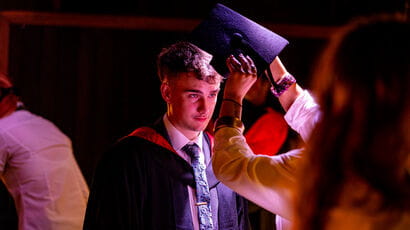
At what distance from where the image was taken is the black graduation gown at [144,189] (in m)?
1.93

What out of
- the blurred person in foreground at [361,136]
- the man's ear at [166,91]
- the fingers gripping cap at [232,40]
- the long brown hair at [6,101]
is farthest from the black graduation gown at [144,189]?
the long brown hair at [6,101]

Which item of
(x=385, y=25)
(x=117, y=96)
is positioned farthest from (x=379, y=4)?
(x=385, y=25)

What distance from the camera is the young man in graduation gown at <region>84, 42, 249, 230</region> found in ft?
6.37

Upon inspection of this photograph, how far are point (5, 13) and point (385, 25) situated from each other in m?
3.98

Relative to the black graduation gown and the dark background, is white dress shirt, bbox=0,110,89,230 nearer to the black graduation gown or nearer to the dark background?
the black graduation gown

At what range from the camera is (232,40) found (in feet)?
6.32

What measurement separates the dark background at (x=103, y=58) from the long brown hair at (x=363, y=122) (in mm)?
3433

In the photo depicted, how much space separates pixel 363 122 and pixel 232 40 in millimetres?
1031

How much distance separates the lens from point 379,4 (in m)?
4.51

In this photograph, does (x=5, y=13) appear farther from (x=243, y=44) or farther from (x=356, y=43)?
(x=356, y=43)

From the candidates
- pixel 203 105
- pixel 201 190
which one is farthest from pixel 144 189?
pixel 203 105

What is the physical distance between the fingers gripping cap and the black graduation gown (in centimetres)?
45

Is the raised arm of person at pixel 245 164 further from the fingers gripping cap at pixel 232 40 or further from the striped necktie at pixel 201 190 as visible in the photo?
the striped necktie at pixel 201 190

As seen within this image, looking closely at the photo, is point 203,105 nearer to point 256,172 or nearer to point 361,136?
point 256,172
